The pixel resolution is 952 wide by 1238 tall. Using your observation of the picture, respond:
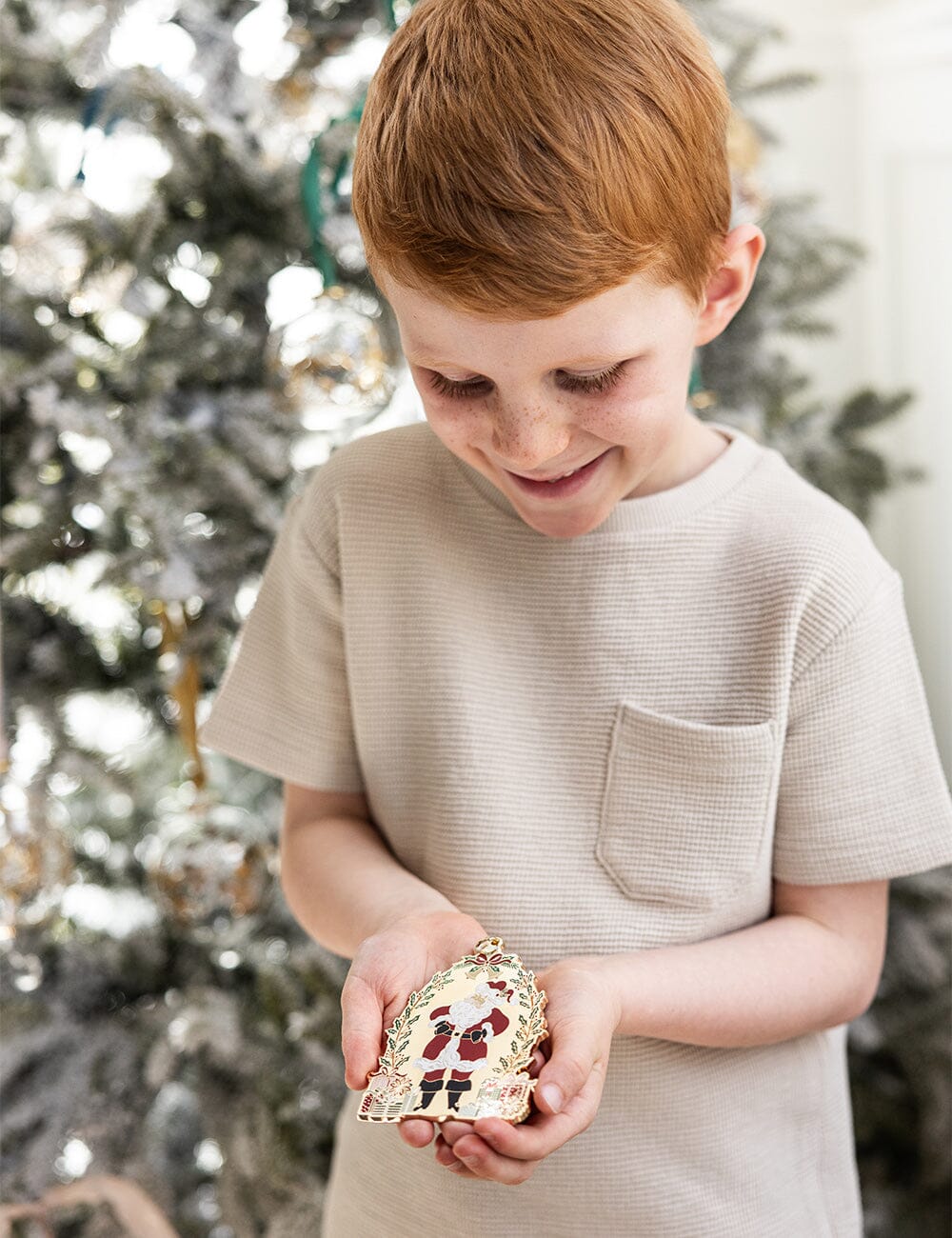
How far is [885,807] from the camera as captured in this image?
0.81m

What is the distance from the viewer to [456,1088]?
0.63m

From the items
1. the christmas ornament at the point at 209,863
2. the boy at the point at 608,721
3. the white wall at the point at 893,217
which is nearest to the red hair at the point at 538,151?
the boy at the point at 608,721

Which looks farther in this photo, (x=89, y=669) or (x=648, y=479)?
(x=89, y=669)

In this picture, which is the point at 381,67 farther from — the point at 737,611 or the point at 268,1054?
the point at 268,1054

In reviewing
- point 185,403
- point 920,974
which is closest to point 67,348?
point 185,403

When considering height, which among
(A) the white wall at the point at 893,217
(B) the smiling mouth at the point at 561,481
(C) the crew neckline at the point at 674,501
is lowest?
(A) the white wall at the point at 893,217

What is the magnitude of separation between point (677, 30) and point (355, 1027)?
0.54 m

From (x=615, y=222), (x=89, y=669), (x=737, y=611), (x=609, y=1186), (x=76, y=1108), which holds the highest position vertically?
(x=615, y=222)

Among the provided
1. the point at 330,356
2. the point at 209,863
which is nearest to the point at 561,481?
the point at 330,356

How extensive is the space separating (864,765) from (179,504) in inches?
31.5

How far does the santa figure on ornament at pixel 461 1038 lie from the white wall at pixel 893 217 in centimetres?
151

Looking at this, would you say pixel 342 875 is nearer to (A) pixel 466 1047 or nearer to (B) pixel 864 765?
(A) pixel 466 1047

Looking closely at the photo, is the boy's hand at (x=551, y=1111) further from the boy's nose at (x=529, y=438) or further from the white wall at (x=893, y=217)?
the white wall at (x=893, y=217)

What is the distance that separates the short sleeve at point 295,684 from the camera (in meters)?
0.90
